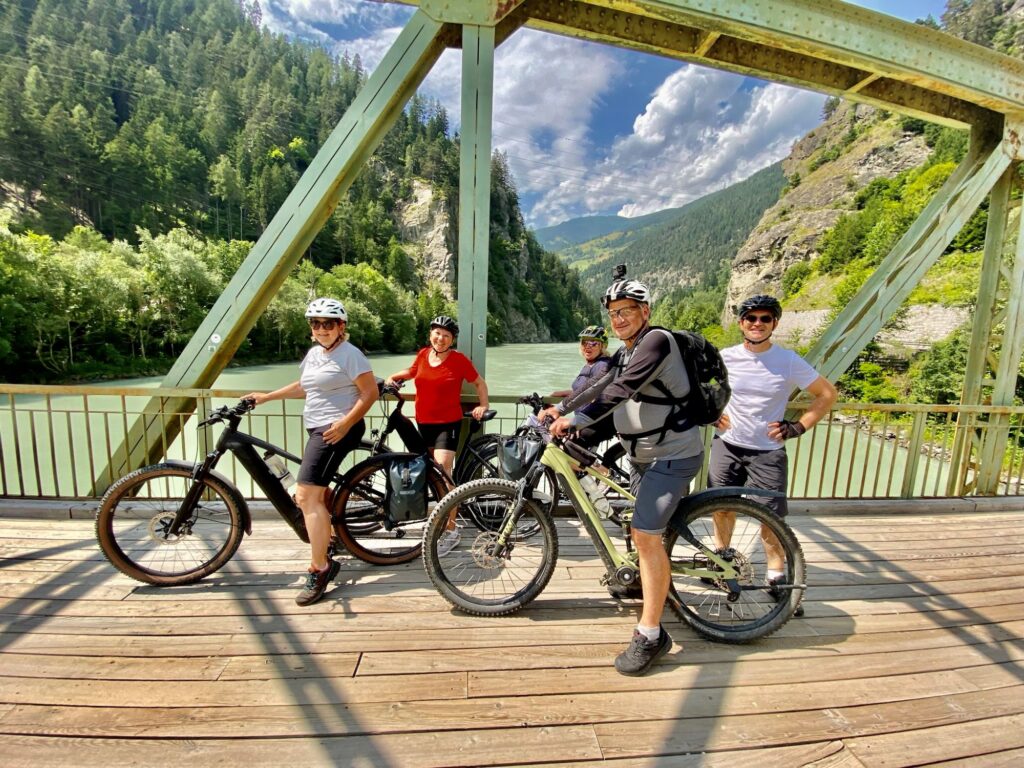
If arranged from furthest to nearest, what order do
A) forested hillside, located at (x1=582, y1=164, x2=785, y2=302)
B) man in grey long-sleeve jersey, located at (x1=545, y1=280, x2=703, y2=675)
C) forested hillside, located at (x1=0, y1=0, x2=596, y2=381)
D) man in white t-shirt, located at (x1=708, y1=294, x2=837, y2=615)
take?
forested hillside, located at (x1=582, y1=164, x2=785, y2=302)
forested hillside, located at (x1=0, y1=0, x2=596, y2=381)
man in white t-shirt, located at (x1=708, y1=294, x2=837, y2=615)
man in grey long-sleeve jersey, located at (x1=545, y1=280, x2=703, y2=675)

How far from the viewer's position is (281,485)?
96.3 inches

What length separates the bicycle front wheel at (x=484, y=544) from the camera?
2123 mm

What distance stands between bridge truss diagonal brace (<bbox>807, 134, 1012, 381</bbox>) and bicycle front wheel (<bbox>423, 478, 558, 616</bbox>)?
2670 mm

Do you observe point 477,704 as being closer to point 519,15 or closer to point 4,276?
point 519,15

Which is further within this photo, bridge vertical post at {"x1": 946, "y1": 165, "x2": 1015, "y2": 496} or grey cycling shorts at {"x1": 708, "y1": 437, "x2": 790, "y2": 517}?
bridge vertical post at {"x1": 946, "y1": 165, "x2": 1015, "y2": 496}

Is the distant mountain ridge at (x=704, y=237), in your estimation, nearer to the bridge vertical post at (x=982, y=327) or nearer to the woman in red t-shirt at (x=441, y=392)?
the bridge vertical post at (x=982, y=327)

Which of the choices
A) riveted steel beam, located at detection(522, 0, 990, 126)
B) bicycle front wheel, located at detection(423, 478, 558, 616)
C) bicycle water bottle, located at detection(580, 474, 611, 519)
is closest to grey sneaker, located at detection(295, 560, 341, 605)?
bicycle front wheel, located at detection(423, 478, 558, 616)

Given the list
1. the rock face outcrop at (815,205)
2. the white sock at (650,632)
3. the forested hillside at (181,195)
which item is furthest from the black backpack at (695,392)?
the rock face outcrop at (815,205)

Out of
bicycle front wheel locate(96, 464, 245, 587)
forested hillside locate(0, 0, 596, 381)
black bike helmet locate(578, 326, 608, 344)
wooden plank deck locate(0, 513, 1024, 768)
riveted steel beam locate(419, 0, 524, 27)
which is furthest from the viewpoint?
forested hillside locate(0, 0, 596, 381)

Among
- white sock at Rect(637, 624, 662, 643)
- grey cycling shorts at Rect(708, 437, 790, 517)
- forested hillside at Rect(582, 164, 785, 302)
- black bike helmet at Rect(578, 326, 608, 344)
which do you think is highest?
forested hillside at Rect(582, 164, 785, 302)

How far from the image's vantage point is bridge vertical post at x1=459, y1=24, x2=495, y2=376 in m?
2.87

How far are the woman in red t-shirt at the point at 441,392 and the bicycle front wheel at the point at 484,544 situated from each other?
69 centimetres

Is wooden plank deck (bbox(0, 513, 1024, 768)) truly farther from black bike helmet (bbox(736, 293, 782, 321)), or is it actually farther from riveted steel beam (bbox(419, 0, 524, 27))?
riveted steel beam (bbox(419, 0, 524, 27))

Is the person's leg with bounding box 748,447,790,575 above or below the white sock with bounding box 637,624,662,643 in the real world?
above
